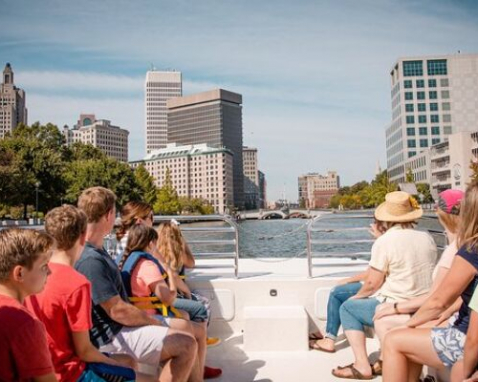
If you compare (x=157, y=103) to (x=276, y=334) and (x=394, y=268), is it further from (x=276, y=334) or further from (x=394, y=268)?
(x=394, y=268)

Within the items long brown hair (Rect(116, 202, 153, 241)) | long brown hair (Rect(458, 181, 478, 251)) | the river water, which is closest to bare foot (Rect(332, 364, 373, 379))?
the river water

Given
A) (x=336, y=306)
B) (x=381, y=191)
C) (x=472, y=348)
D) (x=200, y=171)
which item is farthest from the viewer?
(x=200, y=171)

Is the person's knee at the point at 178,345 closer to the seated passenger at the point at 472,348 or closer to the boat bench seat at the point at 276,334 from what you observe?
the seated passenger at the point at 472,348

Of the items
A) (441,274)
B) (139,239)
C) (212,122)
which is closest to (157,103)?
(212,122)

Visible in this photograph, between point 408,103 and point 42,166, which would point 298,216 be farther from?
point 42,166

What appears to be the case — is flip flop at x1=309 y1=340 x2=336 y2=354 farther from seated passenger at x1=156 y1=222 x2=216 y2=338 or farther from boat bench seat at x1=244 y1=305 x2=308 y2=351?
seated passenger at x1=156 y1=222 x2=216 y2=338

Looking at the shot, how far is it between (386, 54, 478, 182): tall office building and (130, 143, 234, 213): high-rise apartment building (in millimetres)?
62777

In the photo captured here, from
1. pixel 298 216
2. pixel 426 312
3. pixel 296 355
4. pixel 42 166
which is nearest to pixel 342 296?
pixel 296 355

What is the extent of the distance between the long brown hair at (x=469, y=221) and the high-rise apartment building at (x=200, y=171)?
5074 inches

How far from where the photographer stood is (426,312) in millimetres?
2277

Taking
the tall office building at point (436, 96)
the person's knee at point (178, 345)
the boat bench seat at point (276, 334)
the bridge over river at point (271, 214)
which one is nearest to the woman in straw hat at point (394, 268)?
the boat bench seat at point (276, 334)

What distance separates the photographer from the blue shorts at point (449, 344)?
6.94 feet

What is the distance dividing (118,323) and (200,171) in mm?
134283

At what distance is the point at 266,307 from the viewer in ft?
14.5
